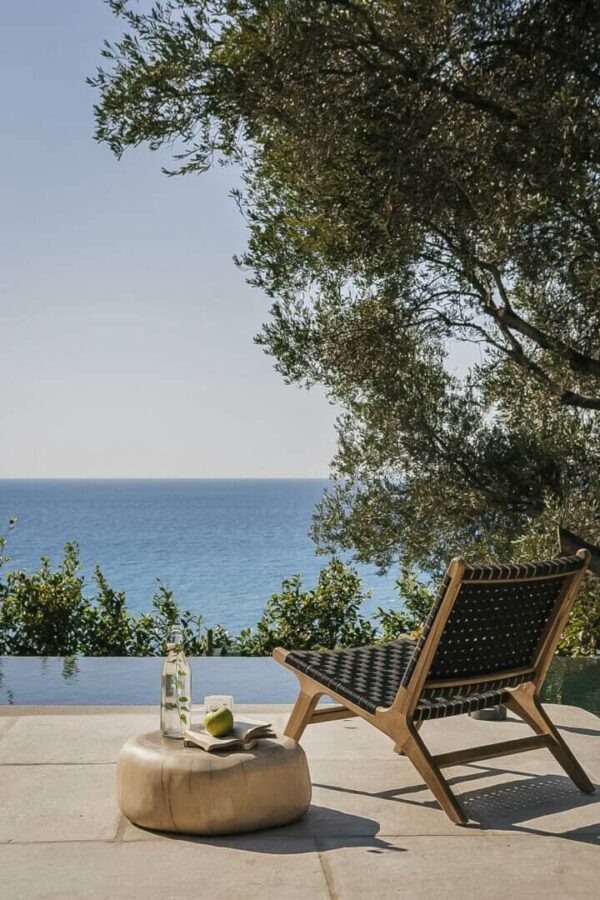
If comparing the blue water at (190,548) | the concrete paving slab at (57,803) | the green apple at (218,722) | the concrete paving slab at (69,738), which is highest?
the green apple at (218,722)

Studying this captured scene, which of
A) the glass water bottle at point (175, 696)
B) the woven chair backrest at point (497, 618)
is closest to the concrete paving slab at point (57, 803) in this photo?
the glass water bottle at point (175, 696)

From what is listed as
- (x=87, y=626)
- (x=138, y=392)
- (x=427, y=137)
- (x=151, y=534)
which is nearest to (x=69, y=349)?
(x=138, y=392)

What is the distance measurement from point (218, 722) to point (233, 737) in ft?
0.23

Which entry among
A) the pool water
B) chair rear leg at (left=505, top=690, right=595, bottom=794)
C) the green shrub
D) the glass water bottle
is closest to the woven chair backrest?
chair rear leg at (left=505, top=690, right=595, bottom=794)

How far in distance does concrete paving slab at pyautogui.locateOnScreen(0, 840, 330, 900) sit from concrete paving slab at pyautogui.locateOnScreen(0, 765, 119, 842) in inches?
5.3

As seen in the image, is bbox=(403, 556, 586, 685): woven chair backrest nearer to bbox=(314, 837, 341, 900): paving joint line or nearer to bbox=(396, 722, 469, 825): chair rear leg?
bbox=(396, 722, 469, 825): chair rear leg

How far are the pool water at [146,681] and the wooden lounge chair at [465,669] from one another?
2056 mm

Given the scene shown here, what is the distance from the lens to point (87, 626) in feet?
27.8

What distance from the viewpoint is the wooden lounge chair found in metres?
3.47

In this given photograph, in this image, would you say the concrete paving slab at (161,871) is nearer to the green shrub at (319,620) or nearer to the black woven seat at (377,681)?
the black woven seat at (377,681)

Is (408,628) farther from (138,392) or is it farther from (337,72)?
(138,392)

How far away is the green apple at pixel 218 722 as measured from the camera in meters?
3.38

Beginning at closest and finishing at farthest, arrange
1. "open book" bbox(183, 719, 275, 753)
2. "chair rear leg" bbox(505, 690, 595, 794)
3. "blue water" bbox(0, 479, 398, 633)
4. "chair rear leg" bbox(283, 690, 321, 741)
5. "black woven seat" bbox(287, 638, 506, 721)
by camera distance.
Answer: "open book" bbox(183, 719, 275, 753)
"black woven seat" bbox(287, 638, 506, 721)
"chair rear leg" bbox(505, 690, 595, 794)
"chair rear leg" bbox(283, 690, 321, 741)
"blue water" bbox(0, 479, 398, 633)

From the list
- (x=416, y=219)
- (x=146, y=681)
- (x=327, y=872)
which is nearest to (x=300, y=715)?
(x=327, y=872)
